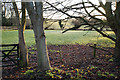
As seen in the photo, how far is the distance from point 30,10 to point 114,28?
4719 mm

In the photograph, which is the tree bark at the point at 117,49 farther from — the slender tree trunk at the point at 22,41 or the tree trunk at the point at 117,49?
the slender tree trunk at the point at 22,41

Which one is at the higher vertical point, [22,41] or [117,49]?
[22,41]

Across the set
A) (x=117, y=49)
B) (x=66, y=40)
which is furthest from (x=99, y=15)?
(x=66, y=40)

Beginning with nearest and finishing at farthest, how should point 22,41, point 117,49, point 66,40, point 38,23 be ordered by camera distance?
1. point 38,23
2. point 22,41
3. point 117,49
4. point 66,40

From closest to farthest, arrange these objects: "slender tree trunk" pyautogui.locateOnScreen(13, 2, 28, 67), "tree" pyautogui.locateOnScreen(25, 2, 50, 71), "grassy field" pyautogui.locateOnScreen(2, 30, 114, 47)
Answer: "tree" pyautogui.locateOnScreen(25, 2, 50, 71) → "slender tree trunk" pyautogui.locateOnScreen(13, 2, 28, 67) → "grassy field" pyautogui.locateOnScreen(2, 30, 114, 47)

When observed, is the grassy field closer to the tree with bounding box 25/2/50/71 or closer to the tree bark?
the tree bark

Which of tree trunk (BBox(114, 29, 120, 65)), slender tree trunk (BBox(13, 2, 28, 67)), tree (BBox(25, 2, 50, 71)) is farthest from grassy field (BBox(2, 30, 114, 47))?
tree (BBox(25, 2, 50, 71))

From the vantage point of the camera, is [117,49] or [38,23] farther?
[117,49]

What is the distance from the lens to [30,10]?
215 inches

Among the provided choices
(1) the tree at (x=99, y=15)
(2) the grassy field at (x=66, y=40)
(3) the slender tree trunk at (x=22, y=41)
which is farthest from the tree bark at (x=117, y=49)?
(2) the grassy field at (x=66, y=40)

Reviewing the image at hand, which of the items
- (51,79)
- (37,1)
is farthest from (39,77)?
(37,1)

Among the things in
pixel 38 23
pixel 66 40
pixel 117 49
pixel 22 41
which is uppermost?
pixel 38 23

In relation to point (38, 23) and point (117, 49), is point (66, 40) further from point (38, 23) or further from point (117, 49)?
point (38, 23)

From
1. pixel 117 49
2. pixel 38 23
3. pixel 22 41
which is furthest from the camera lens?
pixel 117 49
